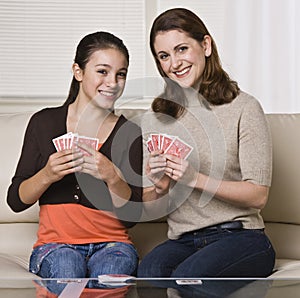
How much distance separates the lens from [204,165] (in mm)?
2205

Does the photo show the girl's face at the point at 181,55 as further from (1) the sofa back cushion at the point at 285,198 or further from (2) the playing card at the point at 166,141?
(1) the sofa back cushion at the point at 285,198

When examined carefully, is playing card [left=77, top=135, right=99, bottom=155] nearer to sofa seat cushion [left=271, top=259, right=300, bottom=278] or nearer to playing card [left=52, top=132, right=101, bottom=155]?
playing card [left=52, top=132, right=101, bottom=155]

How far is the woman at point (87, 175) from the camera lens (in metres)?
2.06

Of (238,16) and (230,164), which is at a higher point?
(238,16)

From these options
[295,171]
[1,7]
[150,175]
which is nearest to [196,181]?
[150,175]

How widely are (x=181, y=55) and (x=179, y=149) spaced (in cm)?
30

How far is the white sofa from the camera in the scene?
2461 mm

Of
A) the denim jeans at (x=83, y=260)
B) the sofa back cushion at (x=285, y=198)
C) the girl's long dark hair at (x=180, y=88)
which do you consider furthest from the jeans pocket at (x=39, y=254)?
the sofa back cushion at (x=285, y=198)

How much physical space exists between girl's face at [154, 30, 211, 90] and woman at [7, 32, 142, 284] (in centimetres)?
12

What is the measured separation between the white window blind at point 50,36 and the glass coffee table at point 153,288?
7.01ft

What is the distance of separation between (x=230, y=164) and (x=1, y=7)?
1.87 meters

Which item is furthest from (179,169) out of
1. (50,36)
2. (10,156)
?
(50,36)

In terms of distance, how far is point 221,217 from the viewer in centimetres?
214

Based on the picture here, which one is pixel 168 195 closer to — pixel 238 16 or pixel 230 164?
pixel 230 164
